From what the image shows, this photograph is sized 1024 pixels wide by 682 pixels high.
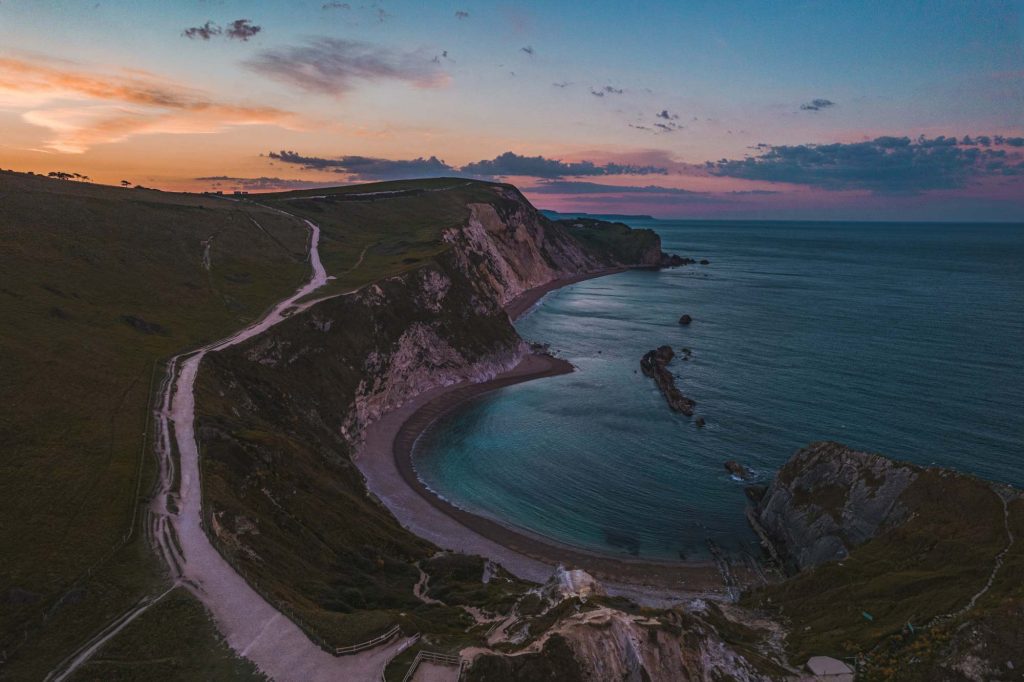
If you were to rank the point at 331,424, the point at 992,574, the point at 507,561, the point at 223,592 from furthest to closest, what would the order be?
the point at 331,424, the point at 507,561, the point at 992,574, the point at 223,592

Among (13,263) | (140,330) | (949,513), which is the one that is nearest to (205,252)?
(13,263)

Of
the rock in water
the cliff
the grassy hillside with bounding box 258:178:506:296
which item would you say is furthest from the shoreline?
the grassy hillside with bounding box 258:178:506:296

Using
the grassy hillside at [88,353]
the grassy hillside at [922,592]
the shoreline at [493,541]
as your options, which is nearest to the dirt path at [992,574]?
the grassy hillside at [922,592]

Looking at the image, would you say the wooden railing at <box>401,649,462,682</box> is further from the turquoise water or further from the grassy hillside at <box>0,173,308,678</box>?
the turquoise water

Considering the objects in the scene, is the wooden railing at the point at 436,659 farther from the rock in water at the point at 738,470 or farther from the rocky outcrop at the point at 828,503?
the rock in water at the point at 738,470

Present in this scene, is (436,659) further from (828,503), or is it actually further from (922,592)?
(828,503)

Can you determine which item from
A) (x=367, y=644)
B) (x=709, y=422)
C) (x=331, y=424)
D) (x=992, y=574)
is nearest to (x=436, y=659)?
(x=367, y=644)
